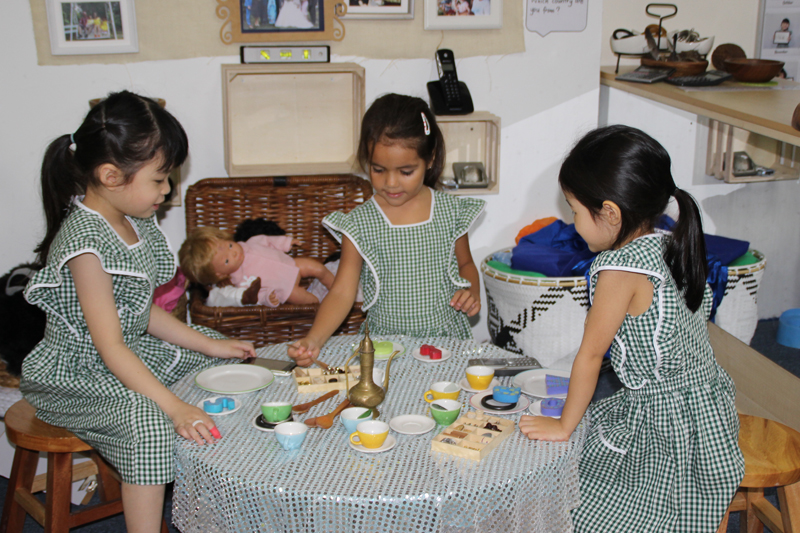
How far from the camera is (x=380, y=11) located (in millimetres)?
2904

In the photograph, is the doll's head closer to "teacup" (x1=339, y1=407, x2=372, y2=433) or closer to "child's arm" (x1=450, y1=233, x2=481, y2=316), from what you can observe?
"child's arm" (x1=450, y1=233, x2=481, y2=316)

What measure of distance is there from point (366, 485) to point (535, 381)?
58 cm

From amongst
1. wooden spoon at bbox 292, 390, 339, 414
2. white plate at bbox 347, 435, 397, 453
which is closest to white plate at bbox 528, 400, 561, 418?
white plate at bbox 347, 435, 397, 453

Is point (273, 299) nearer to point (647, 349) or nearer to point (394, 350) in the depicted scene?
point (394, 350)

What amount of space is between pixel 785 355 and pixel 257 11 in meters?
2.78

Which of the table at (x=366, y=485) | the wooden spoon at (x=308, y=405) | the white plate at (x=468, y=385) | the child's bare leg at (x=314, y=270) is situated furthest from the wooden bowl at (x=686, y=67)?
the wooden spoon at (x=308, y=405)

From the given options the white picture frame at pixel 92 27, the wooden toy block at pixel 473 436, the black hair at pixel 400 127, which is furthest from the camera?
the white picture frame at pixel 92 27

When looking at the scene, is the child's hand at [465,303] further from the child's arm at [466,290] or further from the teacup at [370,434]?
the teacup at [370,434]

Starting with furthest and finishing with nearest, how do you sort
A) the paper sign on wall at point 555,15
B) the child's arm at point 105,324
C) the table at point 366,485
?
the paper sign on wall at point 555,15 < the child's arm at point 105,324 < the table at point 366,485

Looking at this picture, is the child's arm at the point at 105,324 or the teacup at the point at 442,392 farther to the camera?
the child's arm at the point at 105,324

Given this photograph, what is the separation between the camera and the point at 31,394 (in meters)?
1.88

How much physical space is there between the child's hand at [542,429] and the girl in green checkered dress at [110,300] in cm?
71

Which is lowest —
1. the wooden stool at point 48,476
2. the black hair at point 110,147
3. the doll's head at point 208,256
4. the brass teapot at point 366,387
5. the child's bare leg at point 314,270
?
the wooden stool at point 48,476

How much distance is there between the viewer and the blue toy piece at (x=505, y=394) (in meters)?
1.54
